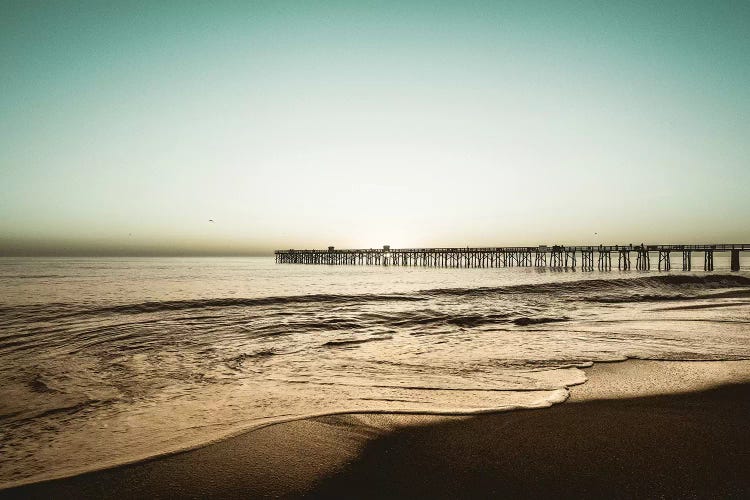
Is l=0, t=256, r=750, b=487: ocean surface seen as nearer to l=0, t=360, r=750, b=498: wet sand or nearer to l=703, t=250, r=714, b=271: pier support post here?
l=0, t=360, r=750, b=498: wet sand

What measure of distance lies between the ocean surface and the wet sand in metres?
0.38

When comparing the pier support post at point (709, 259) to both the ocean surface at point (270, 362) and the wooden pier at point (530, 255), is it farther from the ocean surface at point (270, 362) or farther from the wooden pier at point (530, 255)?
the ocean surface at point (270, 362)

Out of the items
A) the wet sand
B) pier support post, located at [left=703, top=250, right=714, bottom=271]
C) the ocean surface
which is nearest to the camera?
the wet sand

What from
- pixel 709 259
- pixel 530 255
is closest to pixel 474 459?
pixel 709 259

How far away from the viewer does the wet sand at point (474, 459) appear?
2.92 metres

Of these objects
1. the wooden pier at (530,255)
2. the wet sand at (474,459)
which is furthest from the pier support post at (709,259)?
the wet sand at (474,459)

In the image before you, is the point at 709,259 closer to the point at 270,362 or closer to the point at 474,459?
the point at 270,362

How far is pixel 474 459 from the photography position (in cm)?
336

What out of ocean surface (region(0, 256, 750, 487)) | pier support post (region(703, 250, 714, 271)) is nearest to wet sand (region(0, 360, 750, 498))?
ocean surface (region(0, 256, 750, 487))

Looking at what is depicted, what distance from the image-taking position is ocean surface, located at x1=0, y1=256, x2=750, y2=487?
437cm

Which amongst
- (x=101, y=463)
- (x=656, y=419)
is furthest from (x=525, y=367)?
(x=101, y=463)

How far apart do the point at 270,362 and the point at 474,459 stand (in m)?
4.90

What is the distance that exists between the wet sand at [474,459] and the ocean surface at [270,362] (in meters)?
0.38

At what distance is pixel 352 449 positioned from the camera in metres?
3.60
